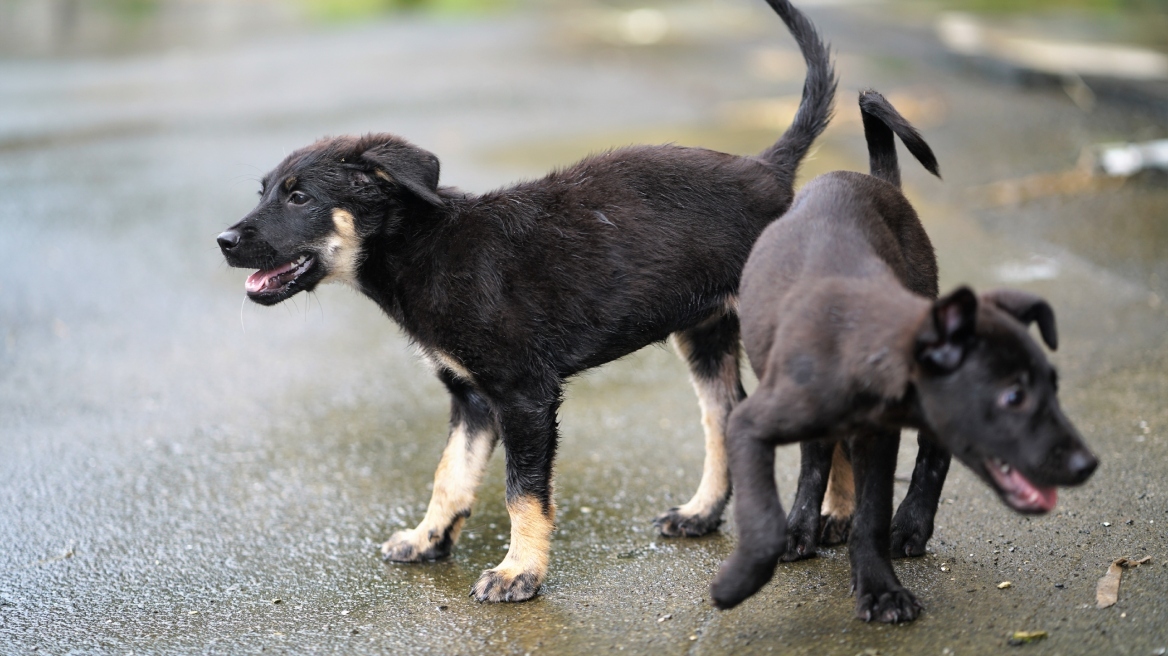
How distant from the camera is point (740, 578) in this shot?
3.42 meters

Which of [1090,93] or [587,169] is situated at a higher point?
[587,169]

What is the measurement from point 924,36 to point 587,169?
1274 cm

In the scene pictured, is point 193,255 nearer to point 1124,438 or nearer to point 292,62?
point 1124,438

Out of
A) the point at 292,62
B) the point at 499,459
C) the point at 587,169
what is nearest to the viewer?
the point at 587,169

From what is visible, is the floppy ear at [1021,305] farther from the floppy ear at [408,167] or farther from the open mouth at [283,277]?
the open mouth at [283,277]

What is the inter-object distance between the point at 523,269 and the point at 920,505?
1615 millimetres

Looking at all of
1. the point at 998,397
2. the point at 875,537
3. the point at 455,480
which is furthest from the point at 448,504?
the point at 998,397

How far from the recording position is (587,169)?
15.3 ft

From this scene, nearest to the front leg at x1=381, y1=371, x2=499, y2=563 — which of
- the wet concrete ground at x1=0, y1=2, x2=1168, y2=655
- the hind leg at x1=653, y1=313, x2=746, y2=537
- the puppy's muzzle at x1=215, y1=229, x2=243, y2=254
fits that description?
the wet concrete ground at x1=0, y1=2, x2=1168, y2=655

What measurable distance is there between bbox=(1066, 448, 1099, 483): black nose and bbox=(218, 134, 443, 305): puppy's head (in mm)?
2426

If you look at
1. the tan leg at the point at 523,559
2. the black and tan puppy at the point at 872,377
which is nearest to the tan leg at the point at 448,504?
the tan leg at the point at 523,559

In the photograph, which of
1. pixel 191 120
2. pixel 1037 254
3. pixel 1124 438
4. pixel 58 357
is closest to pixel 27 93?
pixel 191 120

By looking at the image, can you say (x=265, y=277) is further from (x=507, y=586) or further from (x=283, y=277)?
(x=507, y=586)

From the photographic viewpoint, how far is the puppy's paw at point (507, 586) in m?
4.17
